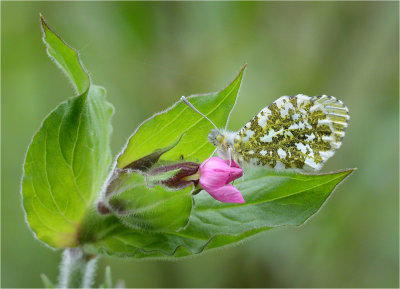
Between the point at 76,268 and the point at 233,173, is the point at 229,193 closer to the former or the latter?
the point at 233,173

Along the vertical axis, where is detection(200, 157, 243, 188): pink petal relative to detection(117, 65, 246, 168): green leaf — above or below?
below

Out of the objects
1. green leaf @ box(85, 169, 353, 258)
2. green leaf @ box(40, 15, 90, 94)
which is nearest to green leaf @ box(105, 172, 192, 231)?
green leaf @ box(85, 169, 353, 258)

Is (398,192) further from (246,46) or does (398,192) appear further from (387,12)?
(246,46)

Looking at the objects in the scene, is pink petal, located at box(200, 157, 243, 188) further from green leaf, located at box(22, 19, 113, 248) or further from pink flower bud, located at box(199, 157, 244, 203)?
green leaf, located at box(22, 19, 113, 248)

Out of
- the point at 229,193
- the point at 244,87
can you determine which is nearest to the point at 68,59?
the point at 229,193

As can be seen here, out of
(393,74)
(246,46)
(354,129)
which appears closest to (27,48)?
(246,46)

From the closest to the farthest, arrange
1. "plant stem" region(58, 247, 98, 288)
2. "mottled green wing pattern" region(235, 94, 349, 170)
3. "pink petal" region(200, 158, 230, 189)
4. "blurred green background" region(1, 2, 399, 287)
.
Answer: "pink petal" region(200, 158, 230, 189) → "mottled green wing pattern" region(235, 94, 349, 170) → "plant stem" region(58, 247, 98, 288) → "blurred green background" region(1, 2, 399, 287)
